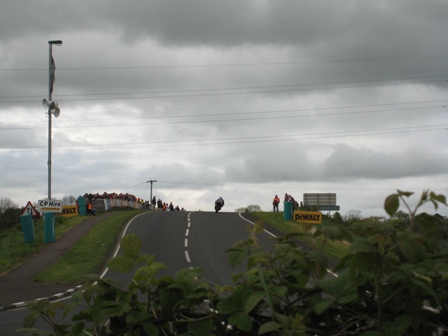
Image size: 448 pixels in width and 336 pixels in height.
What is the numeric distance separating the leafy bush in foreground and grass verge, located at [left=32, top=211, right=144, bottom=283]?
1789cm

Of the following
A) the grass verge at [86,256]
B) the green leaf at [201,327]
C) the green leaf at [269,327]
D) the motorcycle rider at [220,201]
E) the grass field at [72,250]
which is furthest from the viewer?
the motorcycle rider at [220,201]

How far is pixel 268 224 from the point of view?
130ft

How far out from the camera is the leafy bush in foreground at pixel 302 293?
2127 millimetres

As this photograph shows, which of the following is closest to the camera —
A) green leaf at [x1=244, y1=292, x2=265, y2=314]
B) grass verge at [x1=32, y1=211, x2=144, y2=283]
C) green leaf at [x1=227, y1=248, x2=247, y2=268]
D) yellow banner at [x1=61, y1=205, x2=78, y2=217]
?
green leaf at [x1=244, y1=292, x2=265, y2=314]

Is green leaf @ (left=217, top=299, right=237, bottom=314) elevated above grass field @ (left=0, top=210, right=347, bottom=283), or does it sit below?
above

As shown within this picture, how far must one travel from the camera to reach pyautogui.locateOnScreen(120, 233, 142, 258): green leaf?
8.33 feet

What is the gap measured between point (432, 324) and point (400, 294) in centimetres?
14

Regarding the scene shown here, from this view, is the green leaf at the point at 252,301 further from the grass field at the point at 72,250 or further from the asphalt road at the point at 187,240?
the grass field at the point at 72,250

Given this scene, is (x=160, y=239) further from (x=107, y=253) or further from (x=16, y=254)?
(x=16, y=254)

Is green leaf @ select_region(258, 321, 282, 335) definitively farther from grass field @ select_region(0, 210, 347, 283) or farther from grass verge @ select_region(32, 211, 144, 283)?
Answer: grass verge @ select_region(32, 211, 144, 283)

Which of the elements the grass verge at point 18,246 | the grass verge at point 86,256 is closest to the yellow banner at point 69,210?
the grass verge at point 18,246

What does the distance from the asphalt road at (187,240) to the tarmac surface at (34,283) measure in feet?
6.45

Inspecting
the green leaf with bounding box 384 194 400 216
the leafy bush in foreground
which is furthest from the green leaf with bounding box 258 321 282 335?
the green leaf with bounding box 384 194 400 216

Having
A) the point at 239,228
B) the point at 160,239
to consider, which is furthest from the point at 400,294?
the point at 239,228
